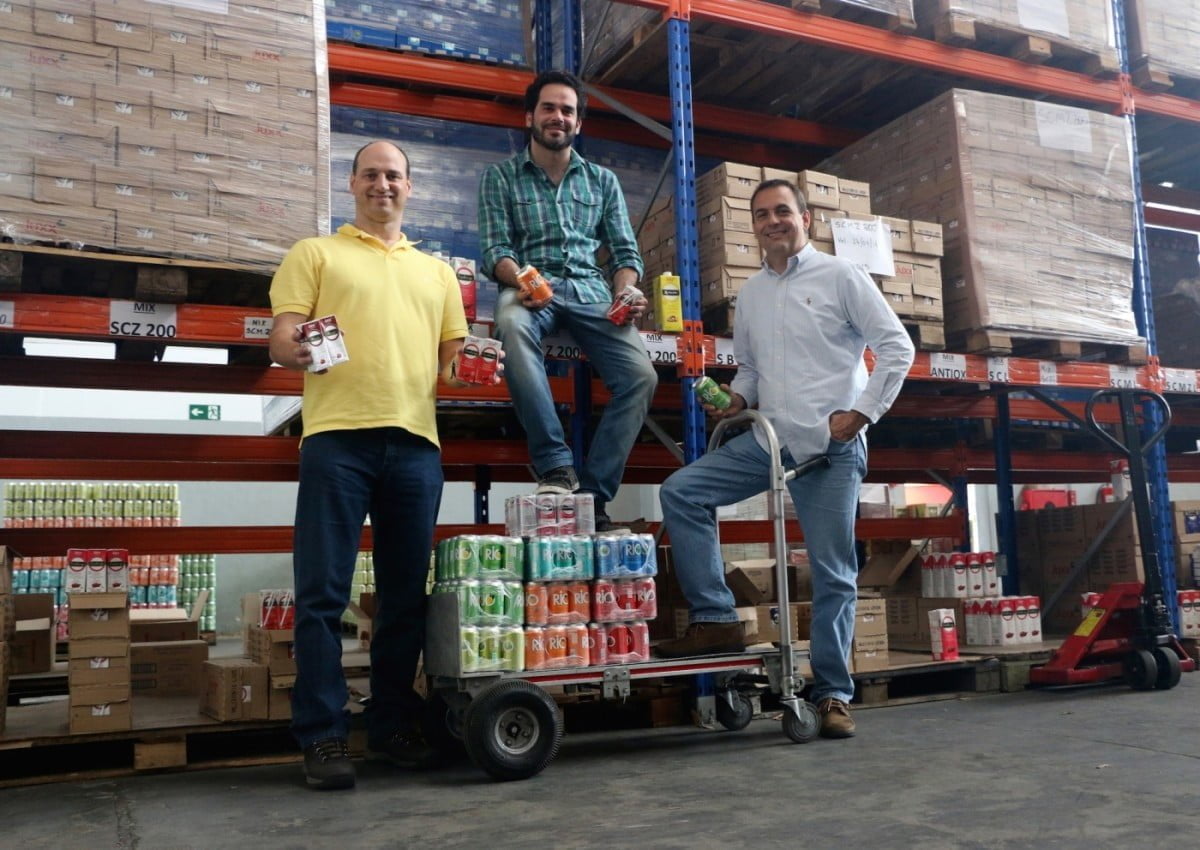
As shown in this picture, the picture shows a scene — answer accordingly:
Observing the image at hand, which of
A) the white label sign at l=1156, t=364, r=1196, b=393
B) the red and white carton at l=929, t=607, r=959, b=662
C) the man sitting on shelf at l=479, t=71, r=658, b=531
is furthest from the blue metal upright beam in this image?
the man sitting on shelf at l=479, t=71, r=658, b=531

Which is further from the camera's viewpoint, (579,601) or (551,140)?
(551,140)

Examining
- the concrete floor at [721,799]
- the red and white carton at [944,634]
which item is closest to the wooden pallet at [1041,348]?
the red and white carton at [944,634]

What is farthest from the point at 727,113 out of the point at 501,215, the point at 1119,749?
the point at 1119,749

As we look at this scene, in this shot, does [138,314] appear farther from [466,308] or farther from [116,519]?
[116,519]

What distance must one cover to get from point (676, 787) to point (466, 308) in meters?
2.24

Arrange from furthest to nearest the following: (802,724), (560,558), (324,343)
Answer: (802,724) < (560,558) < (324,343)

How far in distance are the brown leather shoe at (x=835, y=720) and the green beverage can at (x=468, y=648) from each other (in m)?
1.50

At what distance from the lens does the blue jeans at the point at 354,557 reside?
11.3ft

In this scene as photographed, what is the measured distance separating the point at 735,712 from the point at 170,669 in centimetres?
280

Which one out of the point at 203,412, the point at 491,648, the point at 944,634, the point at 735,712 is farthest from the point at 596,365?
the point at 203,412

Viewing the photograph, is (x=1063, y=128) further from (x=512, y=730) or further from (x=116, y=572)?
(x=116, y=572)

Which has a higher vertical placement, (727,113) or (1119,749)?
(727,113)

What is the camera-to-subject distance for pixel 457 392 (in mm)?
5094

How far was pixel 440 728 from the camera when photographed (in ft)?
12.7
